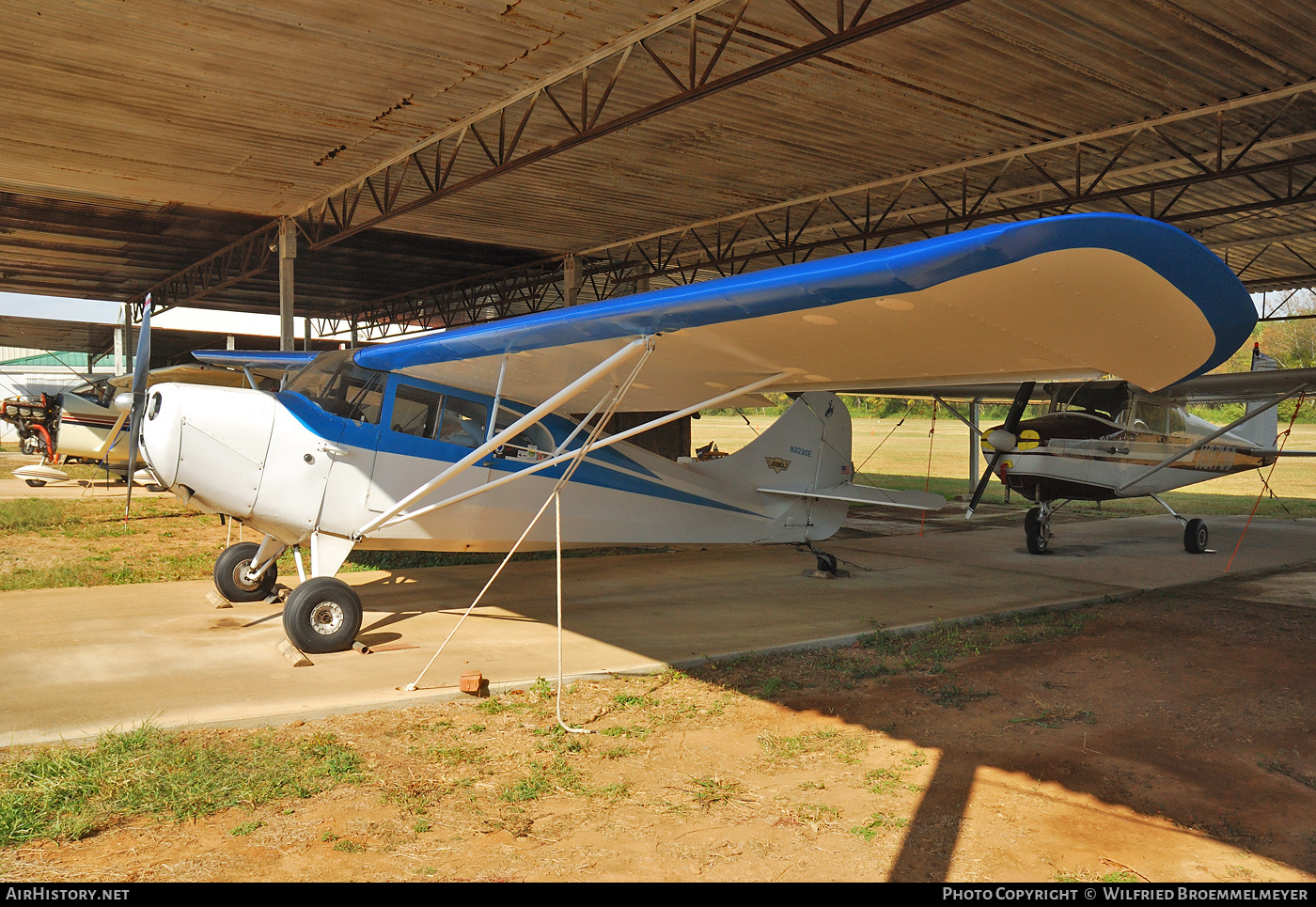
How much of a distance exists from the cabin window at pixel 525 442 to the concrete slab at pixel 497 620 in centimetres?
149

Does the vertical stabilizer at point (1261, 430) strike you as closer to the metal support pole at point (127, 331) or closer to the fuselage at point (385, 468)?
the fuselage at point (385, 468)

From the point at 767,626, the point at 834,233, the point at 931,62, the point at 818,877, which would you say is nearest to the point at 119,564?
the point at 767,626

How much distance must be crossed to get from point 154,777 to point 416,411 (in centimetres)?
381

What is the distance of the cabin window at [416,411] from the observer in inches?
278

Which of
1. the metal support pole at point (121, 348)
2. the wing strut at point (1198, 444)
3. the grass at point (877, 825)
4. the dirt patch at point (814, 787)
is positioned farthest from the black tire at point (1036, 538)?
the metal support pole at point (121, 348)

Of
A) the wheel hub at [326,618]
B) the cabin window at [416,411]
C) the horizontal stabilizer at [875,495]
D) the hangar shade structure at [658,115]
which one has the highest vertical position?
the hangar shade structure at [658,115]

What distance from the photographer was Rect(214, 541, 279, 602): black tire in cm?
777

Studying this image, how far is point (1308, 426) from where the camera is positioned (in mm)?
44625

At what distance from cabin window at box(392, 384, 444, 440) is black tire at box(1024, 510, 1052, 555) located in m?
8.72

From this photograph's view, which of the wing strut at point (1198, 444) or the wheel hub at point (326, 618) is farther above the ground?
the wing strut at point (1198, 444)

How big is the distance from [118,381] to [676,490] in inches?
599

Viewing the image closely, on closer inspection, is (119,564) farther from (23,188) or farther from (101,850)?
(23,188)

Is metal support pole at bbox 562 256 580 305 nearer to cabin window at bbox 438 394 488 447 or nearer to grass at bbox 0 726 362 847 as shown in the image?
cabin window at bbox 438 394 488 447

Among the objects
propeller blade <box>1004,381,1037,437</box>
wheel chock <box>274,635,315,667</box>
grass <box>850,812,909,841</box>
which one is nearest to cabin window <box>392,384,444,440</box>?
wheel chock <box>274,635,315,667</box>
